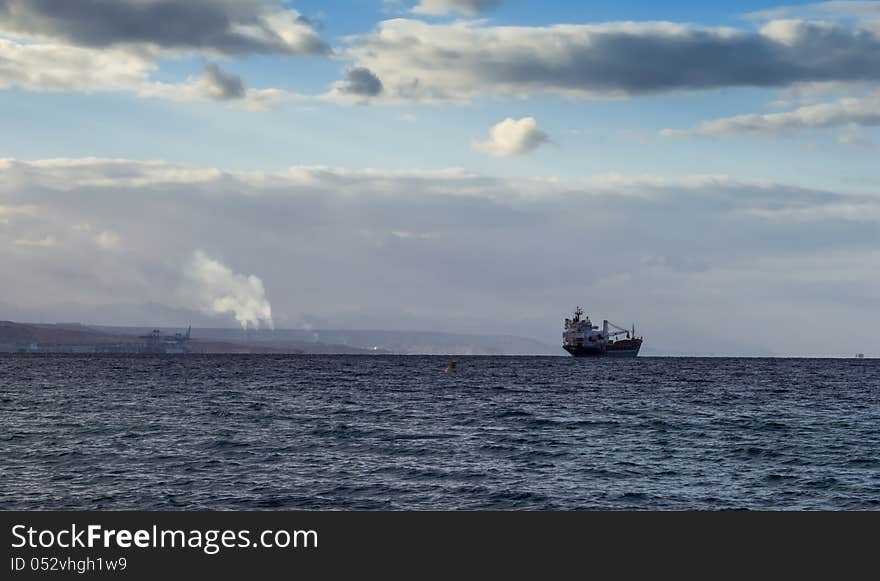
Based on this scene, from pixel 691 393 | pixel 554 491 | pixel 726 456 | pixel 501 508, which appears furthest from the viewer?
pixel 691 393

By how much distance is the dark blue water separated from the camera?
44.5m

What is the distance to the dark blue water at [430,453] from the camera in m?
44.5

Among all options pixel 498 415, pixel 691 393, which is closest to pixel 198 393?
pixel 498 415

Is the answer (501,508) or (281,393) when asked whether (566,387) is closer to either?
(281,393)

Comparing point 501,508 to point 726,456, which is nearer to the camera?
point 501,508

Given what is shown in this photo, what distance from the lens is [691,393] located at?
132 m

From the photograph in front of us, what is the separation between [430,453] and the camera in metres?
59.0

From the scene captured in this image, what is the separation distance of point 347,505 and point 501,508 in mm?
6887
